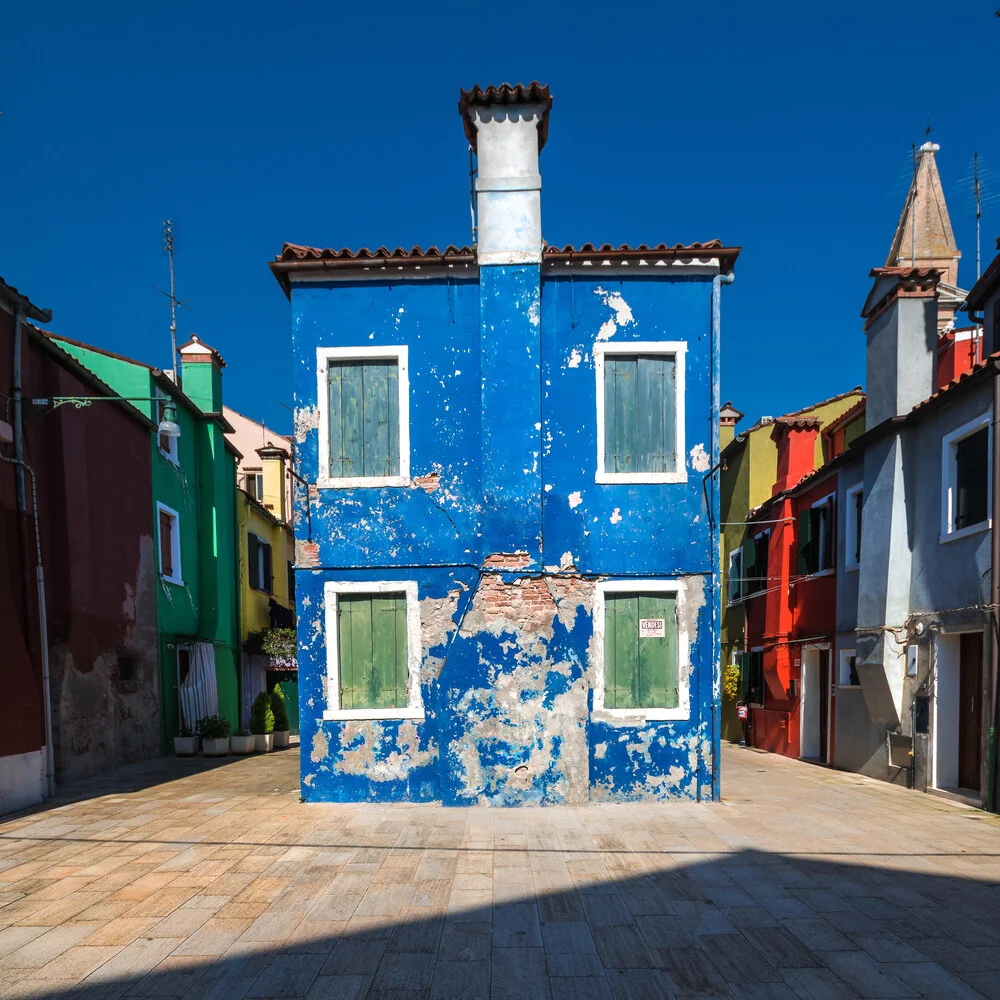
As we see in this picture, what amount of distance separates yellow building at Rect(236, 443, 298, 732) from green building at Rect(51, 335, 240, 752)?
0.80 meters

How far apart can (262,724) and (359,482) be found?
25.4 ft

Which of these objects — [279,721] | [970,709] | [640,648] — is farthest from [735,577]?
[279,721]

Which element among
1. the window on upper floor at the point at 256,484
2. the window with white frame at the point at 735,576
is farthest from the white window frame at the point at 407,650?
the window on upper floor at the point at 256,484

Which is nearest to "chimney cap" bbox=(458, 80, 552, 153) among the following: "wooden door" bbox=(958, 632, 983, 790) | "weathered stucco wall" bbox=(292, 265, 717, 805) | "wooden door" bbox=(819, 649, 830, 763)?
"weathered stucco wall" bbox=(292, 265, 717, 805)

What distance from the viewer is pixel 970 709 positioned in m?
9.66

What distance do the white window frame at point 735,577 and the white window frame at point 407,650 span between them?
449 inches

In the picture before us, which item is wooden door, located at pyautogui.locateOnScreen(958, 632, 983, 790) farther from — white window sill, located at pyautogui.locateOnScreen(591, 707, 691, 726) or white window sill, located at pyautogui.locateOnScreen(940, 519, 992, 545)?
white window sill, located at pyautogui.locateOnScreen(591, 707, 691, 726)

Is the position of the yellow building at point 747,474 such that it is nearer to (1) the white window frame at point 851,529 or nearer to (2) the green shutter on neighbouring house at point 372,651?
(1) the white window frame at point 851,529

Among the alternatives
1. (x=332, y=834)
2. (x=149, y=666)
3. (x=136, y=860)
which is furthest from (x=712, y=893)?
(x=149, y=666)

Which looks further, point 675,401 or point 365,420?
point 365,420

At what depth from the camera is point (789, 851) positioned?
686cm

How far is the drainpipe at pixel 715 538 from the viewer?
884 centimetres

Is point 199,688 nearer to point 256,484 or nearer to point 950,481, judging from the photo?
point 256,484

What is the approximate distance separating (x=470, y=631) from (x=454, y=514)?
1.48 m
